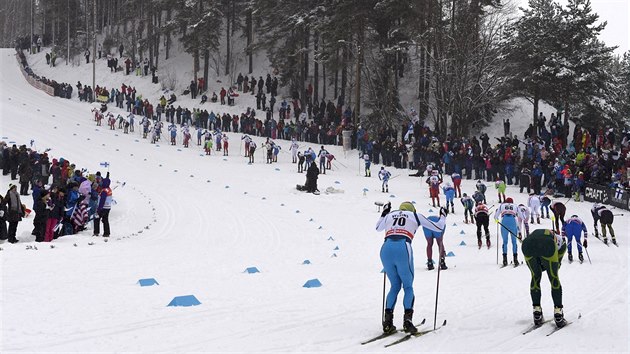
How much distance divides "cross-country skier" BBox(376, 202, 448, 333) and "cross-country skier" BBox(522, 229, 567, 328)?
5.29 feet

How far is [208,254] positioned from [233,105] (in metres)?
37.1

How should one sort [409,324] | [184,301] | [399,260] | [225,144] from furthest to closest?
[225,144] < [184,301] < [399,260] < [409,324]

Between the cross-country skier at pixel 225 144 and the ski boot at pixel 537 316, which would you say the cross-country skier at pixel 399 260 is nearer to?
the ski boot at pixel 537 316

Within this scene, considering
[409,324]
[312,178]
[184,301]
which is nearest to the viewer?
[409,324]

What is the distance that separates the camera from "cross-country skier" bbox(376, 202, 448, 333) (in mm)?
8492

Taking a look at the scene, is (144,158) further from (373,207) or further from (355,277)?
(355,277)

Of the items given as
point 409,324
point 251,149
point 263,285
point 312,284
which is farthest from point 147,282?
point 251,149

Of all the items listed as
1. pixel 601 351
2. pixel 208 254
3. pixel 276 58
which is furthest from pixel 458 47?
pixel 601 351

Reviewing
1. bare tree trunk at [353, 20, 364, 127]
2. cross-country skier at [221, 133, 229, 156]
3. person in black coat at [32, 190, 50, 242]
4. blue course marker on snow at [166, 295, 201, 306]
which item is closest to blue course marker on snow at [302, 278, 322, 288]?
blue course marker on snow at [166, 295, 201, 306]

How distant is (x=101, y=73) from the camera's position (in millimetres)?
65875

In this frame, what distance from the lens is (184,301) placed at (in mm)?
9891

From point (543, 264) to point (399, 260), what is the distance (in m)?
2.07

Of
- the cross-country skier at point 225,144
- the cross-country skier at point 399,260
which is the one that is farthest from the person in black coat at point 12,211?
the cross-country skier at point 225,144

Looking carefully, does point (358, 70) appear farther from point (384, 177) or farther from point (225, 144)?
point (384, 177)
